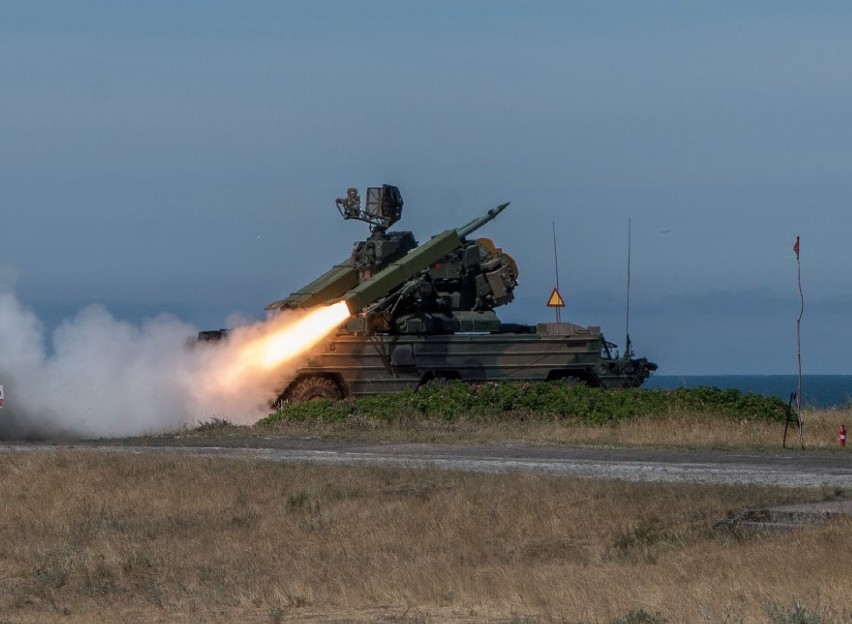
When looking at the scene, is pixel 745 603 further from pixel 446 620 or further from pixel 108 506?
pixel 108 506

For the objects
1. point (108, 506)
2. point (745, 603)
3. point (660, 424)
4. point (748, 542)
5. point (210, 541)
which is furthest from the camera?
point (660, 424)

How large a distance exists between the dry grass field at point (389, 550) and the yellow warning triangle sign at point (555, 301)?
61.9ft

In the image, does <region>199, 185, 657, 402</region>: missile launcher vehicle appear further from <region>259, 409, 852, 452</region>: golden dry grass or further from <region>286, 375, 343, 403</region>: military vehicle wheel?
<region>259, 409, 852, 452</region>: golden dry grass

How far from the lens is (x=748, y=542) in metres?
17.5

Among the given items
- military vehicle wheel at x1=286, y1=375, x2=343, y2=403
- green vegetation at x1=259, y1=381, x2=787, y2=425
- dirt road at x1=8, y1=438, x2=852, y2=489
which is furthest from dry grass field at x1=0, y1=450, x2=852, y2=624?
military vehicle wheel at x1=286, y1=375, x2=343, y2=403

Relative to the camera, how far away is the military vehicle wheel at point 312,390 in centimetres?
4062

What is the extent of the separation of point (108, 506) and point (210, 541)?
3.95m

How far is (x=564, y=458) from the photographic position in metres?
27.9

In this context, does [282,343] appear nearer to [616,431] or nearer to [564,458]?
[616,431]

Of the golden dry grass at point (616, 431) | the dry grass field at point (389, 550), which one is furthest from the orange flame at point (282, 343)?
the dry grass field at point (389, 550)

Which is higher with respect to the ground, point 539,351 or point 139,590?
point 539,351

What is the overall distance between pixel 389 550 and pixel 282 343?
21.8 meters

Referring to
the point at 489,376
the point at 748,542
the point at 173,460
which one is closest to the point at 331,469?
the point at 173,460

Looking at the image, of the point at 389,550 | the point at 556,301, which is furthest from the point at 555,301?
the point at 389,550
